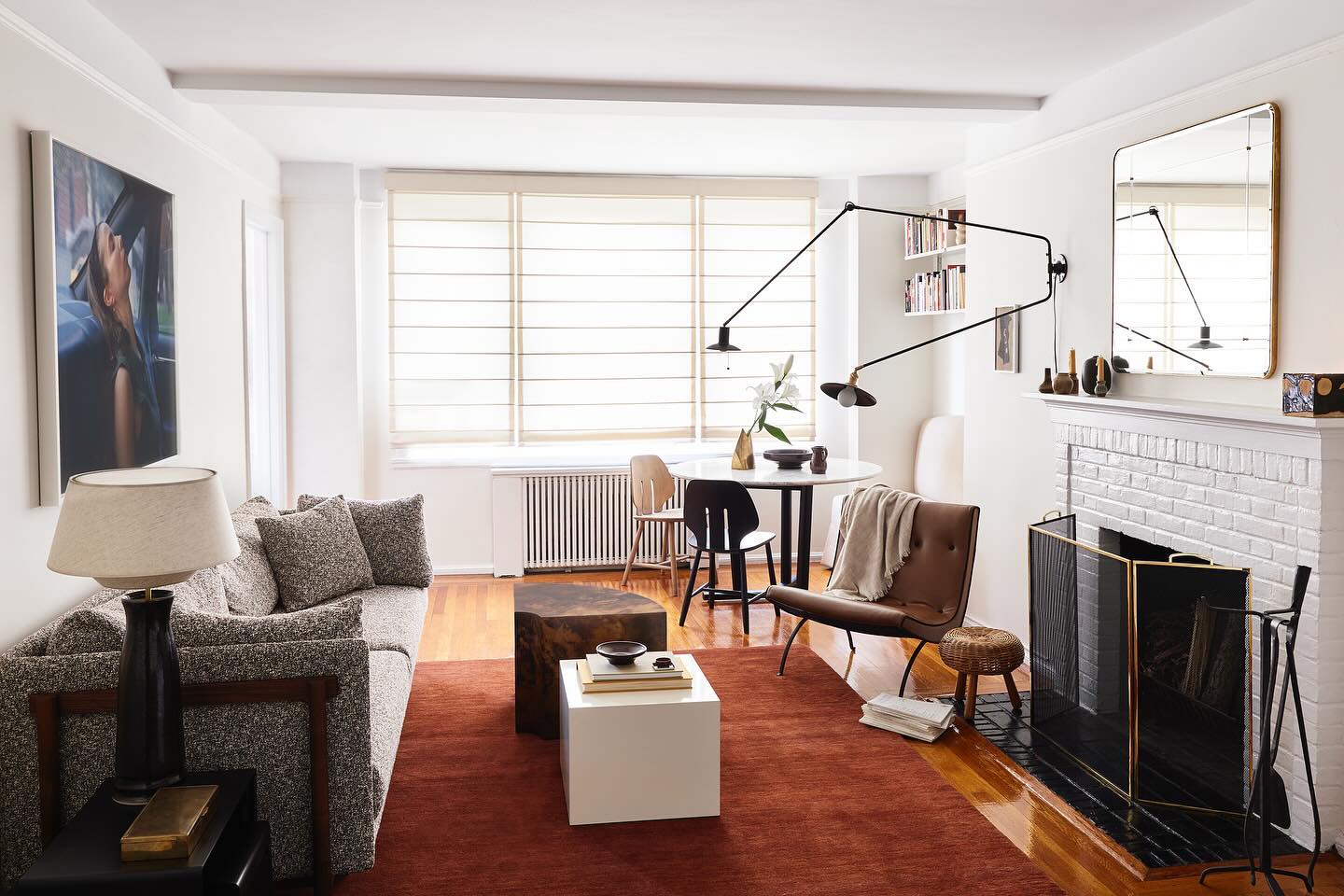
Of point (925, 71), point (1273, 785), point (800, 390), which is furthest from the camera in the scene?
point (800, 390)

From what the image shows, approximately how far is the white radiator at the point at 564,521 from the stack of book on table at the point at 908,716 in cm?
277

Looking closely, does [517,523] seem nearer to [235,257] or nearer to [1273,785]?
[235,257]

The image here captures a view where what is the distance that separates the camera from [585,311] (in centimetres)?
707

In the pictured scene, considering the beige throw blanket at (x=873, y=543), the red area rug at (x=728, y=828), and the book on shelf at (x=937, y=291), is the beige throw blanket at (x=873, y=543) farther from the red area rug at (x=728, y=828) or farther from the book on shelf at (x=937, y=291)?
the book on shelf at (x=937, y=291)

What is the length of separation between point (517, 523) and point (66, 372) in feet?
12.6

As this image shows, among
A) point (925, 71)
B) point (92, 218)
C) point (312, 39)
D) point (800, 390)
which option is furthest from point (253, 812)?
point (800, 390)

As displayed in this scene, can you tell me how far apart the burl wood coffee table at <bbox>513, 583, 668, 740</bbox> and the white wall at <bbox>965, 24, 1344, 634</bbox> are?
1.89 m

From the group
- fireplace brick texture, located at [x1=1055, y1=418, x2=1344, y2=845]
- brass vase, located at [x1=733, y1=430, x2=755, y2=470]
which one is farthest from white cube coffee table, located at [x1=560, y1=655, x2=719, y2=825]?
brass vase, located at [x1=733, y1=430, x2=755, y2=470]

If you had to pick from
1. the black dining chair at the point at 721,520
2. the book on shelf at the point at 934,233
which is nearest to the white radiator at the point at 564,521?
the black dining chair at the point at 721,520

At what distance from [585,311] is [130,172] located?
3541 mm

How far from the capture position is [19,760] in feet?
8.77

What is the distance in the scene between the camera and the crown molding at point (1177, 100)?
3217mm

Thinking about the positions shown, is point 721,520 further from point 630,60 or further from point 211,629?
point 211,629

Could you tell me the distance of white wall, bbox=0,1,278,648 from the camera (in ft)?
9.67
